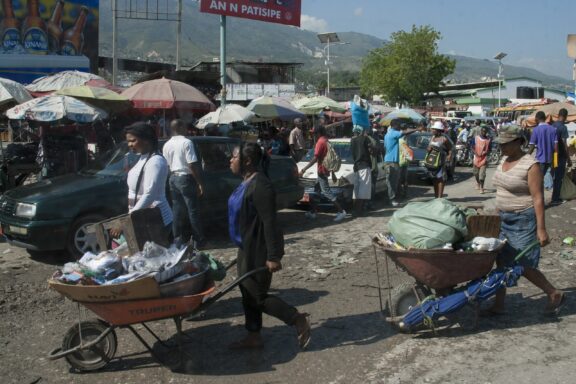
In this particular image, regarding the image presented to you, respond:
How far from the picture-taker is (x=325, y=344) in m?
4.81

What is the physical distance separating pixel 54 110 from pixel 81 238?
3952 millimetres

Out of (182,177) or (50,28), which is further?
(50,28)

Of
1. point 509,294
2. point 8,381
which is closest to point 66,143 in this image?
point 8,381

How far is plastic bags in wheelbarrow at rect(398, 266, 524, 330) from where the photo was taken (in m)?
4.68

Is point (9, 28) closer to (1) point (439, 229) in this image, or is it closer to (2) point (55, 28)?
(2) point (55, 28)

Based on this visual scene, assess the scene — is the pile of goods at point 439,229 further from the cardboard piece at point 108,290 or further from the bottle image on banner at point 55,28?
the bottle image on banner at point 55,28

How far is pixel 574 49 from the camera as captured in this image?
15836mm

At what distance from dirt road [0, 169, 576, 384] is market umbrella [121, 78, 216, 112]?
19.6 feet

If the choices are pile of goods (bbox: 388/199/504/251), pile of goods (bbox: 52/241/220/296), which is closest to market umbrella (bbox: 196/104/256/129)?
pile of goods (bbox: 388/199/504/251)

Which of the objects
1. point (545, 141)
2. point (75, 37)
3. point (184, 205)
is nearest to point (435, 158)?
point (545, 141)

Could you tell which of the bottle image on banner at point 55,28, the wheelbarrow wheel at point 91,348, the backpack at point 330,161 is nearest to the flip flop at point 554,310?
the wheelbarrow wheel at point 91,348

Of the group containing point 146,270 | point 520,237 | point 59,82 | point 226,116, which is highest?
point 59,82

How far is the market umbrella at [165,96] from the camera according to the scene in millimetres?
12258

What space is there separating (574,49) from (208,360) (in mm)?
15209
